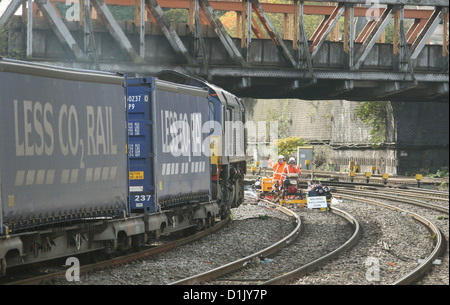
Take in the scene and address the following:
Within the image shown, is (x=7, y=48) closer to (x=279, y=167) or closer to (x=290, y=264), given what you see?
(x=279, y=167)

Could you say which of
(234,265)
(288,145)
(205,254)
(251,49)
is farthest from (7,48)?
(288,145)

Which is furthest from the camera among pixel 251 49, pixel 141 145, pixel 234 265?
pixel 251 49

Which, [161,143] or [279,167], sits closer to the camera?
[161,143]

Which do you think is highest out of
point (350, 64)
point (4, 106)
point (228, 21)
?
point (228, 21)

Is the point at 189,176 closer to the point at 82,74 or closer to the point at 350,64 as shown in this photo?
the point at 82,74

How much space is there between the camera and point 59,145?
10859 millimetres

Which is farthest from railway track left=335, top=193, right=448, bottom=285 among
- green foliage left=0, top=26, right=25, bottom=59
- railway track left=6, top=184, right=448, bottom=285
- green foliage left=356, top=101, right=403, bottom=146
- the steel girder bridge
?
green foliage left=356, top=101, right=403, bottom=146

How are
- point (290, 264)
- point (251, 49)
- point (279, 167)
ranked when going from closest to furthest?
1. point (290, 264)
2. point (279, 167)
3. point (251, 49)

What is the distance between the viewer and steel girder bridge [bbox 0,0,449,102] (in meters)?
22.8

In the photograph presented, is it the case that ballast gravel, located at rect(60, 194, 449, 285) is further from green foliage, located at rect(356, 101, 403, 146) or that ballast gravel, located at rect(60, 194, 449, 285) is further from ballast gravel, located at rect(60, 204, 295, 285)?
green foliage, located at rect(356, 101, 403, 146)

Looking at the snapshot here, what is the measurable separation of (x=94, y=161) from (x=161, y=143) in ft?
8.51
